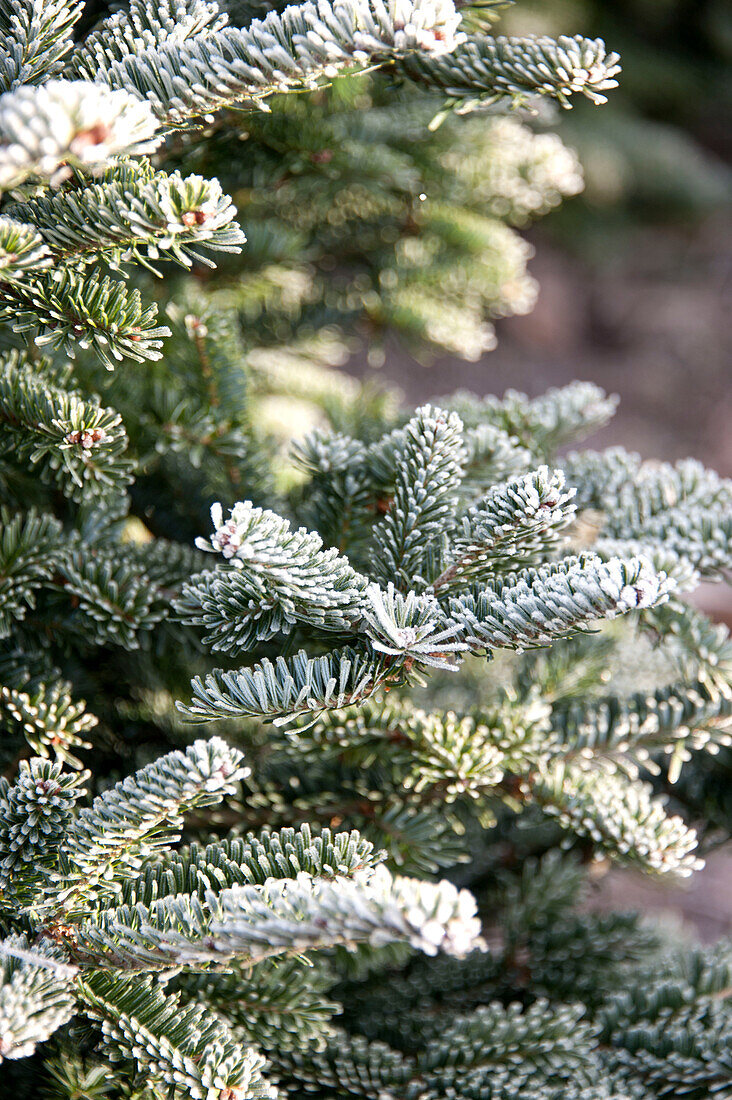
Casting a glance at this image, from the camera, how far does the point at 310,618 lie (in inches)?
15.0

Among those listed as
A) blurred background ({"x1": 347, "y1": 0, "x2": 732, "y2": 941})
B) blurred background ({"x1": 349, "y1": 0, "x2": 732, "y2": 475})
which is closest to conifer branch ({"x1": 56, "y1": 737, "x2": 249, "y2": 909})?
blurred background ({"x1": 347, "y1": 0, "x2": 732, "y2": 941})

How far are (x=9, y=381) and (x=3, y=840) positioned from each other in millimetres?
232

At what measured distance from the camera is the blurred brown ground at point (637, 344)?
252 centimetres

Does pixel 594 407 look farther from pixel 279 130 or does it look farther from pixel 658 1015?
pixel 658 1015

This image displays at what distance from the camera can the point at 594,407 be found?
22.2 inches

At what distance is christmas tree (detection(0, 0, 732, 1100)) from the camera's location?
354 mm

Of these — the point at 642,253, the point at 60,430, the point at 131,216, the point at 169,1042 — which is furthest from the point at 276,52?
the point at 642,253

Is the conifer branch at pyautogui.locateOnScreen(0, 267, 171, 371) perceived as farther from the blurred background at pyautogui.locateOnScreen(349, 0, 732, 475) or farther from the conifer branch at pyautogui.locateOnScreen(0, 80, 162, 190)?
the blurred background at pyautogui.locateOnScreen(349, 0, 732, 475)

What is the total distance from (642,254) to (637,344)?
1.02 feet

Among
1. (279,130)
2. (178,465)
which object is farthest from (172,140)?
(178,465)

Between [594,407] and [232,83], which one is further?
[594,407]

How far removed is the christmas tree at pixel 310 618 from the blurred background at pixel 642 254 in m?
1.25

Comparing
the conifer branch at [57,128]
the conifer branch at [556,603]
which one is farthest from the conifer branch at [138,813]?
the conifer branch at [57,128]

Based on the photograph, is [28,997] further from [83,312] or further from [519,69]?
[519,69]
